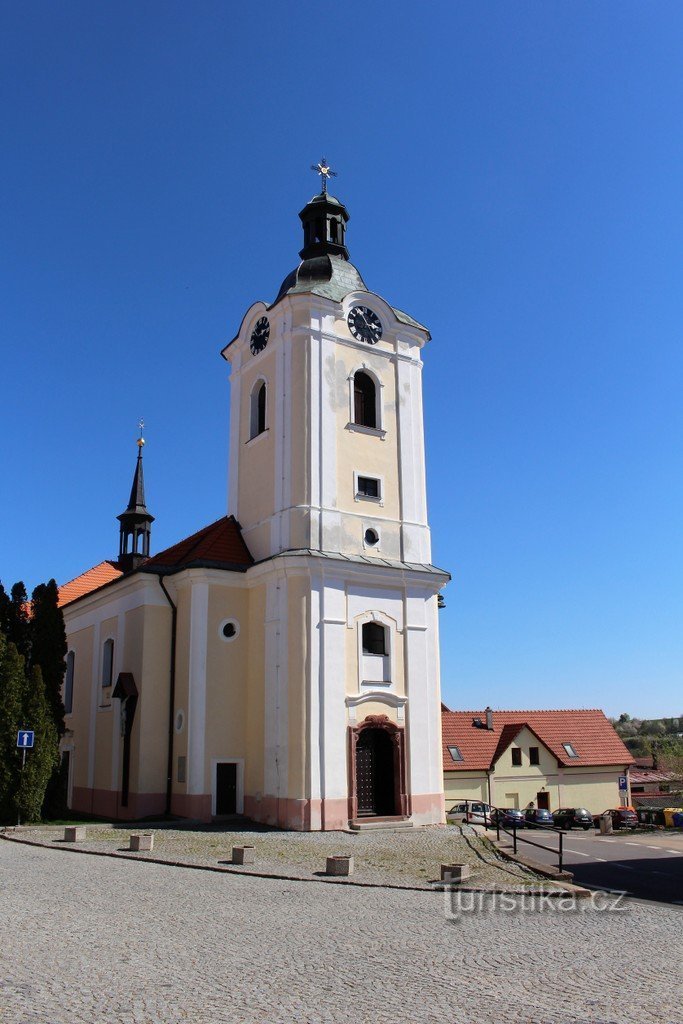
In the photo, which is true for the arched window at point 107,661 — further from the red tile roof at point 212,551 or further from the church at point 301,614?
the red tile roof at point 212,551

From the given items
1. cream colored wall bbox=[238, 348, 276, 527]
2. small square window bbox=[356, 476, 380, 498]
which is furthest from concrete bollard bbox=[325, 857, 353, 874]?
small square window bbox=[356, 476, 380, 498]

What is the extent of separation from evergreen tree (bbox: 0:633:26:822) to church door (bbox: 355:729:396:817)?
8356mm

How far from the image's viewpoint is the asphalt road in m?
14.7

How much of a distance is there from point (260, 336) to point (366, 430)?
4.70 m

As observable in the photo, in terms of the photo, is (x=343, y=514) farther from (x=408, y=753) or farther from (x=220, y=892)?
(x=220, y=892)

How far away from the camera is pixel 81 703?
29766mm

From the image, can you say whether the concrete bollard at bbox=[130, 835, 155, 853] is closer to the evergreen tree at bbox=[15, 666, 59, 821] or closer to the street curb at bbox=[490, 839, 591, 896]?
the evergreen tree at bbox=[15, 666, 59, 821]

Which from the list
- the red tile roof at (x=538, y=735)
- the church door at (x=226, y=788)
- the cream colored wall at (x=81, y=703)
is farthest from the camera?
the red tile roof at (x=538, y=735)

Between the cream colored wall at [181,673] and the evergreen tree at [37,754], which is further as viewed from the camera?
the cream colored wall at [181,673]

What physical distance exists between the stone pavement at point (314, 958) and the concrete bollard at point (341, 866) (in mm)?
1464

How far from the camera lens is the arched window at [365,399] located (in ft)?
84.9

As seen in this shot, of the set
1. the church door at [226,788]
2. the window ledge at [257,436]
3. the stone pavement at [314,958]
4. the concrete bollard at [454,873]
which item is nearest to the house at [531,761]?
the church door at [226,788]

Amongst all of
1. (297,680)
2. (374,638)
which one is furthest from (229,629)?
(374,638)

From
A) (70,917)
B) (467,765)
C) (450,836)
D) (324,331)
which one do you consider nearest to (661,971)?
(70,917)
